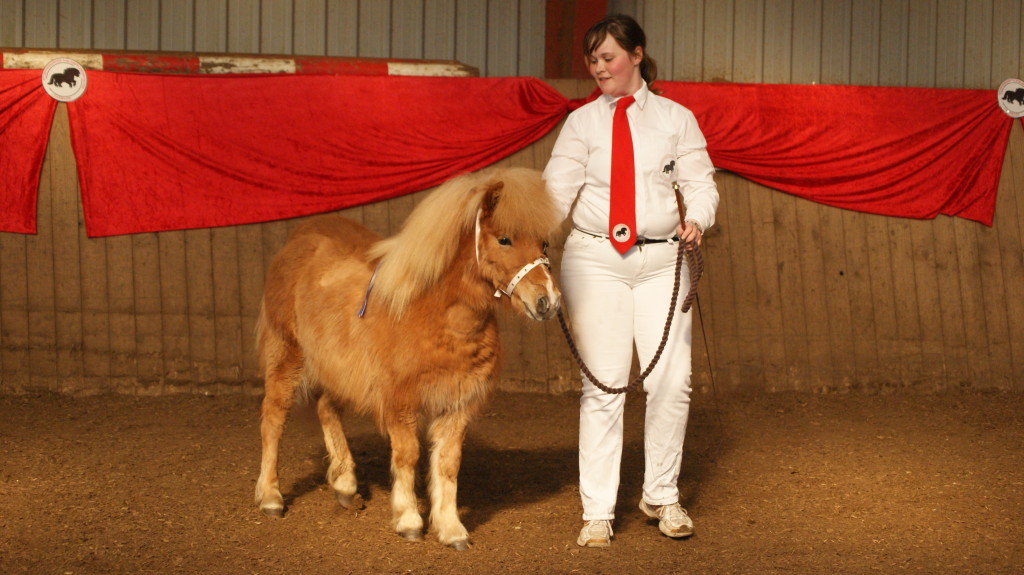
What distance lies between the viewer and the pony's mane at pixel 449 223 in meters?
3.71

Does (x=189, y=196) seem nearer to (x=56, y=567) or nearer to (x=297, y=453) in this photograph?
(x=297, y=453)

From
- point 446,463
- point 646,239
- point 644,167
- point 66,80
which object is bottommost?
point 446,463

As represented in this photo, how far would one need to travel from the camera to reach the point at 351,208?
754 centimetres

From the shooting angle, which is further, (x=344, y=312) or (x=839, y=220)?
(x=839, y=220)

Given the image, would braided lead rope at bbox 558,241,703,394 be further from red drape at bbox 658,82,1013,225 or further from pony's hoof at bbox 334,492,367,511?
red drape at bbox 658,82,1013,225

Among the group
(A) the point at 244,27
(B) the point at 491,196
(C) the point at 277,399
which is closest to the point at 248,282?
(A) the point at 244,27

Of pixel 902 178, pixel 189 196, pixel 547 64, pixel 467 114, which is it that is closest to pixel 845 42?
pixel 902 178

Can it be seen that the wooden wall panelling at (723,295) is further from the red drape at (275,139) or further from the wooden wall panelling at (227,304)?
the wooden wall panelling at (227,304)

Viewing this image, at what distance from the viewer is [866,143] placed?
25.8 ft

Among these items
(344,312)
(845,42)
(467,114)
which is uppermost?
(845,42)

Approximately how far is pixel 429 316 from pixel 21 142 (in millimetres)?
4453

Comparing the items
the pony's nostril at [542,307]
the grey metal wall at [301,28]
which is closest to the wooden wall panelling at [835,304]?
the grey metal wall at [301,28]

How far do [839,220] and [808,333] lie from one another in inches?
33.1

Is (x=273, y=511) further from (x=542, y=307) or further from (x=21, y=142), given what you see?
(x=21, y=142)
